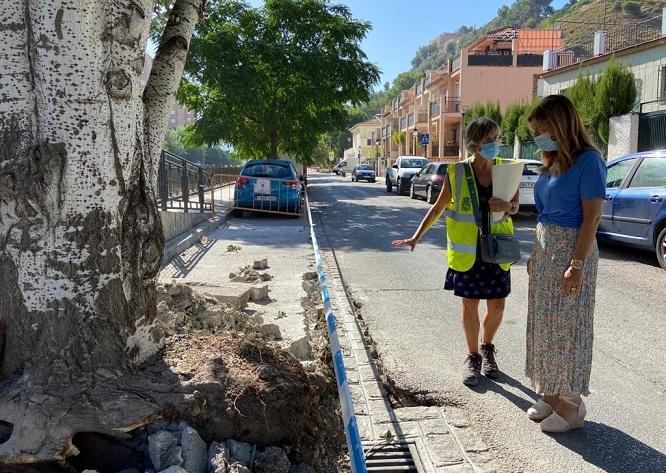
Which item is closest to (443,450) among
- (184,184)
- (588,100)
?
(184,184)

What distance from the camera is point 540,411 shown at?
138 inches

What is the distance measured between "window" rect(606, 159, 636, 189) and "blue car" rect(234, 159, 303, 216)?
7.96 meters

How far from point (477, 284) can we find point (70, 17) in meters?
2.89

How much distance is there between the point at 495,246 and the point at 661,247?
5.53 m

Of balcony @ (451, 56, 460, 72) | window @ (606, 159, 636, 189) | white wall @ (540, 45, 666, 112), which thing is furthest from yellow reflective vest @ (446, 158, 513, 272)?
balcony @ (451, 56, 460, 72)

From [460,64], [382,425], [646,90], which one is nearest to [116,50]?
[382,425]

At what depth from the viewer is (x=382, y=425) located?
3523mm

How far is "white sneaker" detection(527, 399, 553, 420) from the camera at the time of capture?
3510 mm

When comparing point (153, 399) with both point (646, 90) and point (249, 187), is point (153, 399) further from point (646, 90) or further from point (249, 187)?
point (646, 90)

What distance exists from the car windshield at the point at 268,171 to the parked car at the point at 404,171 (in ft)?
34.8

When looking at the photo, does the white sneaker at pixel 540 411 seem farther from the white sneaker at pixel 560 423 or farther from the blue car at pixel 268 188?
the blue car at pixel 268 188

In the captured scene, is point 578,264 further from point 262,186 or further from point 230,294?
point 262,186

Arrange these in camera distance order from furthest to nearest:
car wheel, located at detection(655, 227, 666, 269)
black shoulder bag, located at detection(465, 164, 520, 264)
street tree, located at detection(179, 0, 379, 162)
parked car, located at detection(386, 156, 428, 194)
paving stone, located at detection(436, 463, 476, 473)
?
parked car, located at detection(386, 156, 428, 194) < street tree, located at detection(179, 0, 379, 162) < car wheel, located at detection(655, 227, 666, 269) < black shoulder bag, located at detection(465, 164, 520, 264) < paving stone, located at detection(436, 463, 476, 473)

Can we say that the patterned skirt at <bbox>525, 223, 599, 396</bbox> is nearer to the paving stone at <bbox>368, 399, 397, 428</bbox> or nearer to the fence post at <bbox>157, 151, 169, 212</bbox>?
the paving stone at <bbox>368, 399, 397, 428</bbox>
